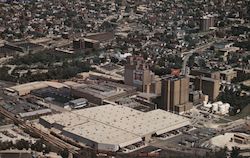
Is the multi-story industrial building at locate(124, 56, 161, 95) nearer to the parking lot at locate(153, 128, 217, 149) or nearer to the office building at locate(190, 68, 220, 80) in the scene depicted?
the office building at locate(190, 68, 220, 80)

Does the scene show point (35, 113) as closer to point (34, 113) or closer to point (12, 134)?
point (34, 113)

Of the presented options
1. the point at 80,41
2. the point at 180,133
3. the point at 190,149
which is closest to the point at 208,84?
the point at 180,133

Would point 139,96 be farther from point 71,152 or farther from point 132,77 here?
point 71,152

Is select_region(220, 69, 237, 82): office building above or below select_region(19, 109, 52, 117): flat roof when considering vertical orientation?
above

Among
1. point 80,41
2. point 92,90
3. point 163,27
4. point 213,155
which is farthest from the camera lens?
point 163,27

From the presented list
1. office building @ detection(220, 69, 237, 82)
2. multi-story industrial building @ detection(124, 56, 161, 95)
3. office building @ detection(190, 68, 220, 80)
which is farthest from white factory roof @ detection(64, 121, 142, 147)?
office building @ detection(220, 69, 237, 82)

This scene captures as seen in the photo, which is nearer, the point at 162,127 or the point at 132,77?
the point at 162,127

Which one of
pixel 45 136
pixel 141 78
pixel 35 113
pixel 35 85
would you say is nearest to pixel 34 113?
pixel 35 113
